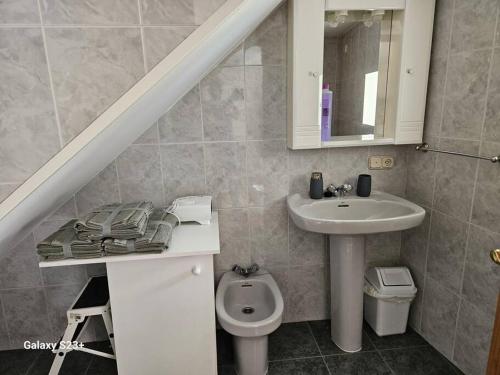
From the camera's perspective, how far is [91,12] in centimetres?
76

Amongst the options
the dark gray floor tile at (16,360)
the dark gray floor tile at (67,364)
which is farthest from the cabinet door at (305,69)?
the dark gray floor tile at (16,360)

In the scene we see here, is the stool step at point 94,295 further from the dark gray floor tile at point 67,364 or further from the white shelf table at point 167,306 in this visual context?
the dark gray floor tile at point 67,364

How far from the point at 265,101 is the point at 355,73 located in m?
0.50

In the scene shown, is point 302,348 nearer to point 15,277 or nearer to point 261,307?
point 261,307

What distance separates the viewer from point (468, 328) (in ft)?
4.77

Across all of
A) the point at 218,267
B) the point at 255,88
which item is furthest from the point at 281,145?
the point at 218,267

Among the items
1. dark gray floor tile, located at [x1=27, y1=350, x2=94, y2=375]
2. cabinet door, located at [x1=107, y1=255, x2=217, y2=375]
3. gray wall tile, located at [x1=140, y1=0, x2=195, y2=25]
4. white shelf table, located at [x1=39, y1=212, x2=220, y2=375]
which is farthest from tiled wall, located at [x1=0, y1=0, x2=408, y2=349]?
gray wall tile, located at [x1=140, y1=0, x2=195, y2=25]

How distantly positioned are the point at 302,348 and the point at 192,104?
1.43 metres

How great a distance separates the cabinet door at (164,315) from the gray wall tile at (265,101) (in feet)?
2.43

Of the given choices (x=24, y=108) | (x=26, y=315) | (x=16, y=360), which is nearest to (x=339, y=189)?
(x=24, y=108)

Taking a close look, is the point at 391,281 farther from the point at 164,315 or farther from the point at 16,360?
the point at 16,360

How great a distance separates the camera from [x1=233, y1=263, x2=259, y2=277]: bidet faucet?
174 centimetres

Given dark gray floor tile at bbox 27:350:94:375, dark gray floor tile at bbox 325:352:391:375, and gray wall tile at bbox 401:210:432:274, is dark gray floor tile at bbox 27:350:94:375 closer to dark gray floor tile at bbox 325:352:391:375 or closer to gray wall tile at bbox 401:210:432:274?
dark gray floor tile at bbox 325:352:391:375

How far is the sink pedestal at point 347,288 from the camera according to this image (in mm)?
1597
